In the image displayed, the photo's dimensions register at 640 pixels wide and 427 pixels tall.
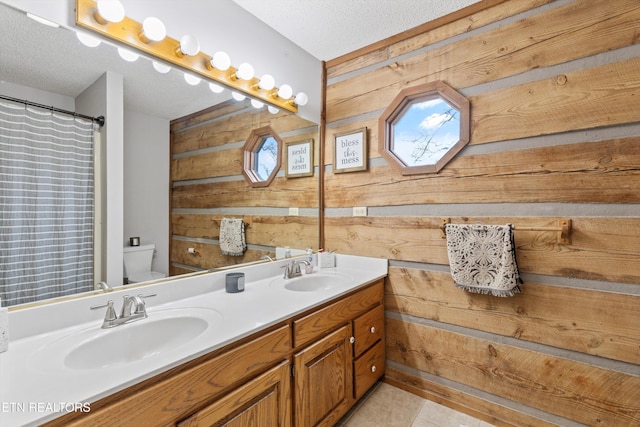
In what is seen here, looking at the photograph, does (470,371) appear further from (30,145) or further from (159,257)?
(30,145)

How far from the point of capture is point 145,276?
4.50 ft

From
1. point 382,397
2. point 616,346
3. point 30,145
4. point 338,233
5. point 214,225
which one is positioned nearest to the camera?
point 30,145

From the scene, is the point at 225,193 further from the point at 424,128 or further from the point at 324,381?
the point at 424,128

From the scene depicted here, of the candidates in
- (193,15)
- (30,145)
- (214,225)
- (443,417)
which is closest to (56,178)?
(30,145)

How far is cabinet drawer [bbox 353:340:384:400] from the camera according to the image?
1.75 m

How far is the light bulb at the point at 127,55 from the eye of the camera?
1306 mm

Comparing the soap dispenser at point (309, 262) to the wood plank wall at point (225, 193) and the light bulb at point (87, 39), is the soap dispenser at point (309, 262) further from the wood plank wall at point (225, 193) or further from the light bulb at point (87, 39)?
the light bulb at point (87, 39)

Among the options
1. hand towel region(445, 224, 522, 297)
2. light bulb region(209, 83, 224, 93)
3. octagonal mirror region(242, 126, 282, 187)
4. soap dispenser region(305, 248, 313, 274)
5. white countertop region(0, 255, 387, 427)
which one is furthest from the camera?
soap dispenser region(305, 248, 313, 274)

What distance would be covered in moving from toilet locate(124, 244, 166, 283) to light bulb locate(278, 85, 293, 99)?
1.28 meters

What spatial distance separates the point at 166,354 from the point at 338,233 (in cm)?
157

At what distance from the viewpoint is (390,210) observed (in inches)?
80.4

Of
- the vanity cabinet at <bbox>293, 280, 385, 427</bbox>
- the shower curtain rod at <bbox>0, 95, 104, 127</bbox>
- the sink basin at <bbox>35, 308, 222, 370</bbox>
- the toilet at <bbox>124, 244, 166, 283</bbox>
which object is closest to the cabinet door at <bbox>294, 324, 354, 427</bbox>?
the vanity cabinet at <bbox>293, 280, 385, 427</bbox>

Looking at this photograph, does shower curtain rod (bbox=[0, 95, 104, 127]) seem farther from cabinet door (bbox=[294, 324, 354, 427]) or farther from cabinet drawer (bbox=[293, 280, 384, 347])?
cabinet door (bbox=[294, 324, 354, 427])

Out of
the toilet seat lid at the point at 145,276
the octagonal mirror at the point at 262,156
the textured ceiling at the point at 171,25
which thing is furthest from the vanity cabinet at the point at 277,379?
the textured ceiling at the point at 171,25
